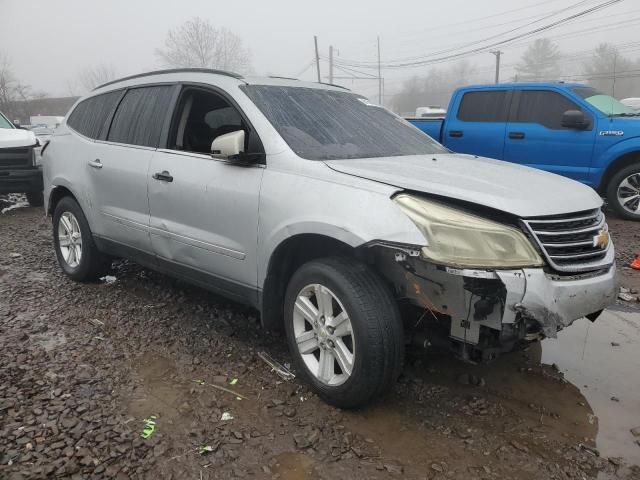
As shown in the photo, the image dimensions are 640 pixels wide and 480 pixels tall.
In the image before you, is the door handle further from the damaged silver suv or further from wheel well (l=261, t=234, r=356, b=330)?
wheel well (l=261, t=234, r=356, b=330)

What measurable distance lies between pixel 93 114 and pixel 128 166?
1117 millimetres

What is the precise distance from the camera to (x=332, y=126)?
3.48 metres

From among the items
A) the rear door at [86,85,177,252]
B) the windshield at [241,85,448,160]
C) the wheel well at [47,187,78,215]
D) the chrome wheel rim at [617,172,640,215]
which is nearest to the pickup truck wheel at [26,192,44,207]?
the wheel well at [47,187,78,215]

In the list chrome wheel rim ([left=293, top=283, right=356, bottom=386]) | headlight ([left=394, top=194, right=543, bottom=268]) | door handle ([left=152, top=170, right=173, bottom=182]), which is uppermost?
door handle ([left=152, top=170, right=173, bottom=182])

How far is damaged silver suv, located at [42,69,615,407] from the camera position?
2428mm

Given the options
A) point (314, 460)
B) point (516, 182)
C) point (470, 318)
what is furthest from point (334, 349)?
point (516, 182)

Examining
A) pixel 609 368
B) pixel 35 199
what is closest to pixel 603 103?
pixel 609 368

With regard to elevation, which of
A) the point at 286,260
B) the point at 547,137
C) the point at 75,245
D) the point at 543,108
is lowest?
the point at 75,245

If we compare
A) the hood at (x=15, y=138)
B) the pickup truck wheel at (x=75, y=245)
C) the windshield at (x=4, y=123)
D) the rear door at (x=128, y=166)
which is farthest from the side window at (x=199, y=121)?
the windshield at (x=4, y=123)

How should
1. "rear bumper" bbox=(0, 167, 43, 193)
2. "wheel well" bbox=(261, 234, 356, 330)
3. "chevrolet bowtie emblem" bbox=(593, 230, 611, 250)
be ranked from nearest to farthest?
"chevrolet bowtie emblem" bbox=(593, 230, 611, 250) < "wheel well" bbox=(261, 234, 356, 330) < "rear bumper" bbox=(0, 167, 43, 193)

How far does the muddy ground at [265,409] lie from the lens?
95.0 inches

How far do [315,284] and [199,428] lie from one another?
3.12 feet

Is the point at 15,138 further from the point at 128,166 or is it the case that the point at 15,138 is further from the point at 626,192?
the point at 626,192

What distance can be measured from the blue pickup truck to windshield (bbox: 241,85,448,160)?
431cm
